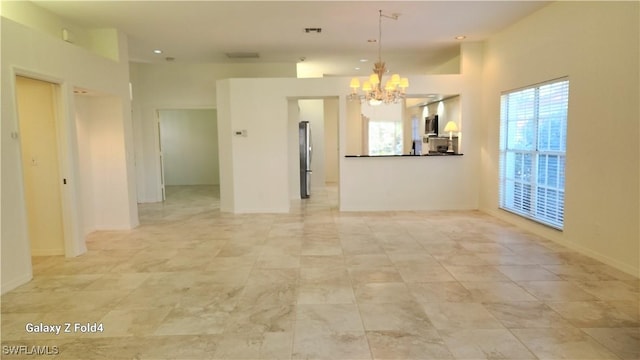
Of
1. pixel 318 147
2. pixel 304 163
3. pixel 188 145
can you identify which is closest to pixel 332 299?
pixel 304 163

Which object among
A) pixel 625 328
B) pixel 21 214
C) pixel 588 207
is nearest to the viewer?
pixel 625 328

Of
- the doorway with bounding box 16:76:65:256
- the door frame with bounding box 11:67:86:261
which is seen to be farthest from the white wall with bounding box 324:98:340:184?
the doorway with bounding box 16:76:65:256

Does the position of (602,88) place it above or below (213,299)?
above

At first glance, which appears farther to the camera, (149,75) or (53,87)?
(149,75)

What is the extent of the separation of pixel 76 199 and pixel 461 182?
619 cm

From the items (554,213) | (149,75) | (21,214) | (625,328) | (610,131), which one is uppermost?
(149,75)

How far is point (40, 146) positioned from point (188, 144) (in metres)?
7.38

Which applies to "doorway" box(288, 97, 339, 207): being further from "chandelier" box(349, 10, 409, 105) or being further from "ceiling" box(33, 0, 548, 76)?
"chandelier" box(349, 10, 409, 105)

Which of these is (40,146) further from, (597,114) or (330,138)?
(330,138)

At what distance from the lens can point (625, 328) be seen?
272 cm

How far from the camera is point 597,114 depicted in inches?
166

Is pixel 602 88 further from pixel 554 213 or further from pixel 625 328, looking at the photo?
pixel 625 328

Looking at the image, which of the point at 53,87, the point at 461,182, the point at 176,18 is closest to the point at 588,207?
the point at 461,182

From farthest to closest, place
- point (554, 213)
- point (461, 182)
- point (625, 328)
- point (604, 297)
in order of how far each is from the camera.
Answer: point (461, 182) < point (554, 213) < point (604, 297) < point (625, 328)
